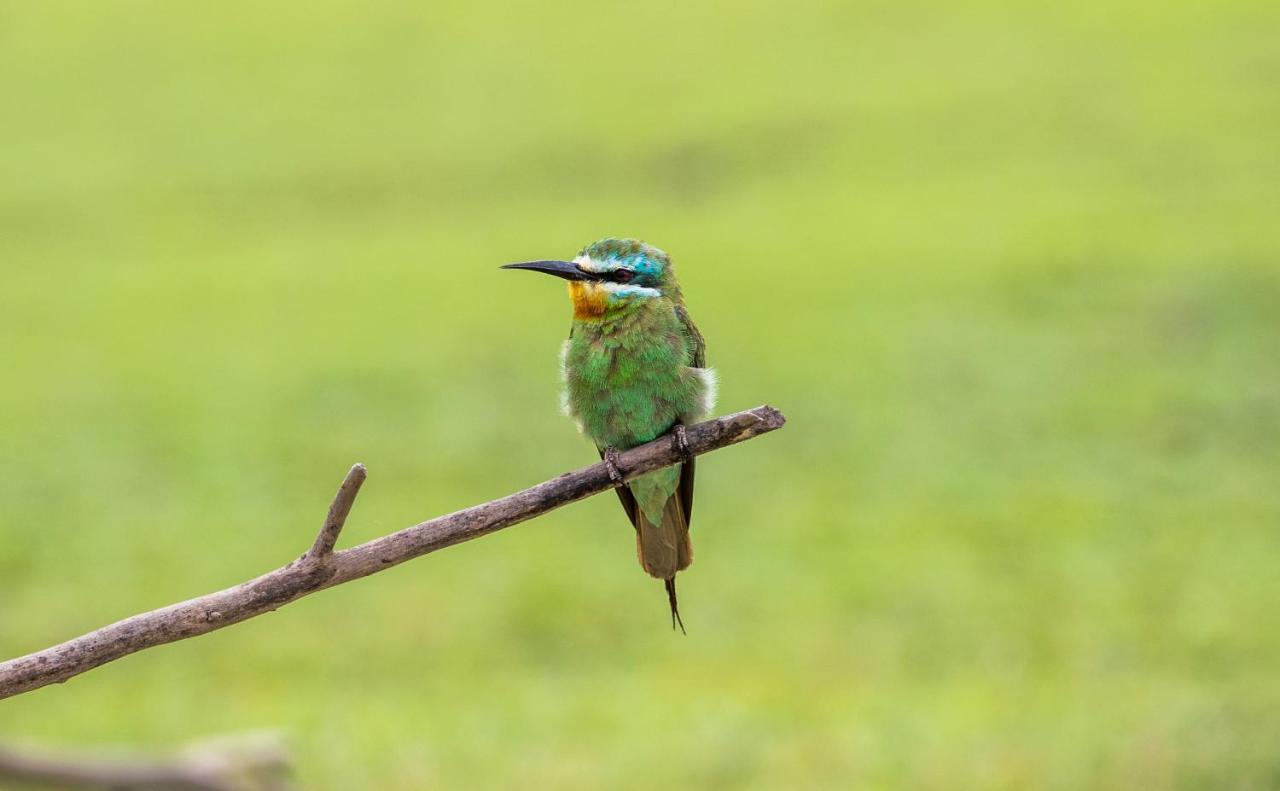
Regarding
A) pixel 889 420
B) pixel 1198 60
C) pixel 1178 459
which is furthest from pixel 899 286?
pixel 1198 60

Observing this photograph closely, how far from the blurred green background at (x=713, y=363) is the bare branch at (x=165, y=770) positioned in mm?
594

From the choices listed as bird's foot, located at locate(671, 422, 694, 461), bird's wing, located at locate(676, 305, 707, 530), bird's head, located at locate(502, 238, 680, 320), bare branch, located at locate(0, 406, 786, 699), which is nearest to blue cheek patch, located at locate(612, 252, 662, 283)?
bird's head, located at locate(502, 238, 680, 320)

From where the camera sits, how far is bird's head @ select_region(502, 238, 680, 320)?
333 cm

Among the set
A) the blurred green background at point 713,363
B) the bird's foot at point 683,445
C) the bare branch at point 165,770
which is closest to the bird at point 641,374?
the bird's foot at point 683,445

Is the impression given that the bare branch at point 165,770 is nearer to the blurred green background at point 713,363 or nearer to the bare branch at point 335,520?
the blurred green background at point 713,363

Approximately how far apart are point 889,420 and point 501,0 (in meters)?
12.0

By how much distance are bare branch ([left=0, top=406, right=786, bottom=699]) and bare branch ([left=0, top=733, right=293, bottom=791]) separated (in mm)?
2951

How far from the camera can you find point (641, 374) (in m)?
3.52

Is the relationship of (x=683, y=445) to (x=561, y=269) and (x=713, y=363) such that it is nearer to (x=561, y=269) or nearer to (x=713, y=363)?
(x=561, y=269)

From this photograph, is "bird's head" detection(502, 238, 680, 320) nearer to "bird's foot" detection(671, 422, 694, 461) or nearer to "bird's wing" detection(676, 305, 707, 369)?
"bird's wing" detection(676, 305, 707, 369)

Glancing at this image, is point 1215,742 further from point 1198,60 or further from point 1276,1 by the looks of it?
point 1276,1

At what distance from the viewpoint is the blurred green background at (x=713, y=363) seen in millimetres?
7395

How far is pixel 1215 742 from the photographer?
6.21 m

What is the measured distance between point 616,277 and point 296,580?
0.99 meters
